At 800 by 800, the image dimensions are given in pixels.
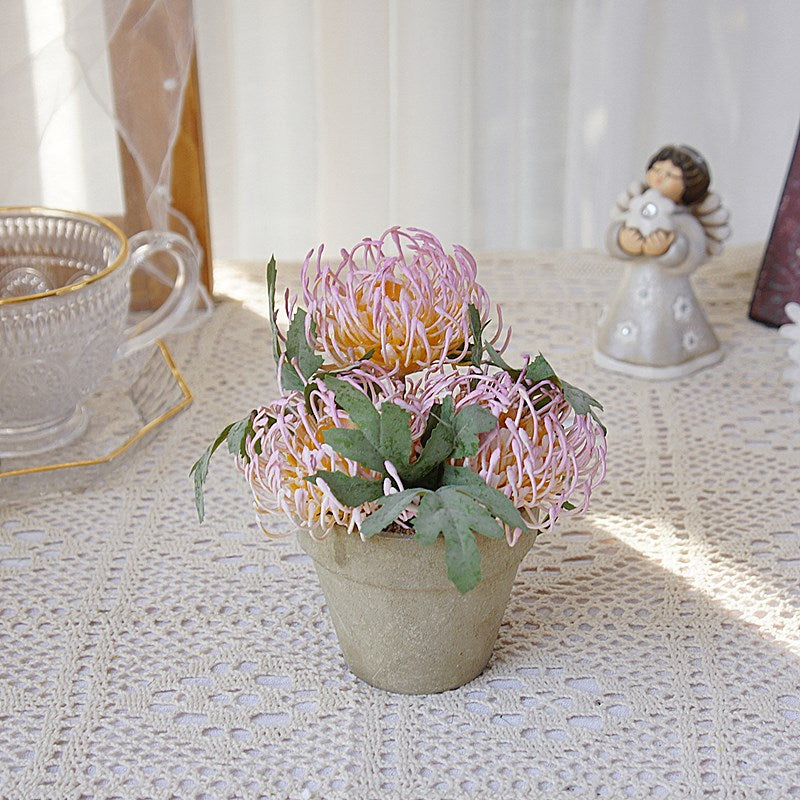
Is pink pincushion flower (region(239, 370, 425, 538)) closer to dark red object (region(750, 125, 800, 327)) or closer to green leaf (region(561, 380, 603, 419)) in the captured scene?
green leaf (region(561, 380, 603, 419))

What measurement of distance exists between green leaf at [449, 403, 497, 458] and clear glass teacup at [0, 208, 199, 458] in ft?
1.09

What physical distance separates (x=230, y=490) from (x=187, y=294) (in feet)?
0.62

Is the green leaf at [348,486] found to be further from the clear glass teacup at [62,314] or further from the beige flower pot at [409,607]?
the clear glass teacup at [62,314]

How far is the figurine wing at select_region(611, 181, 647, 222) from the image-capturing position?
0.87 m

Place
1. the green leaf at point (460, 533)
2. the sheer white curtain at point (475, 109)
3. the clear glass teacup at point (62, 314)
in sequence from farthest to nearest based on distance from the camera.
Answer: the sheer white curtain at point (475, 109), the clear glass teacup at point (62, 314), the green leaf at point (460, 533)

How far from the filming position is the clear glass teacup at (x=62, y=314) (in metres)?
0.73

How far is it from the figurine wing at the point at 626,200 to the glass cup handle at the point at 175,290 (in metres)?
0.32

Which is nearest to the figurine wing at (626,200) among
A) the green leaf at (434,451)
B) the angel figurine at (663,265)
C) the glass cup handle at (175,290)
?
the angel figurine at (663,265)

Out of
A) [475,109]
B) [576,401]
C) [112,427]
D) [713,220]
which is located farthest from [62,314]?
[475,109]

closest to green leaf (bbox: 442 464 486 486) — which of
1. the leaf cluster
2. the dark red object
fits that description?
the leaf cluster

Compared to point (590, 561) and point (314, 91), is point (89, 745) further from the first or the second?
point (314, 91)

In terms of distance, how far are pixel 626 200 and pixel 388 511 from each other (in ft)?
1.53

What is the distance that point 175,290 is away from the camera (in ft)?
2.87

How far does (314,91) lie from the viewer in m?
1.22
